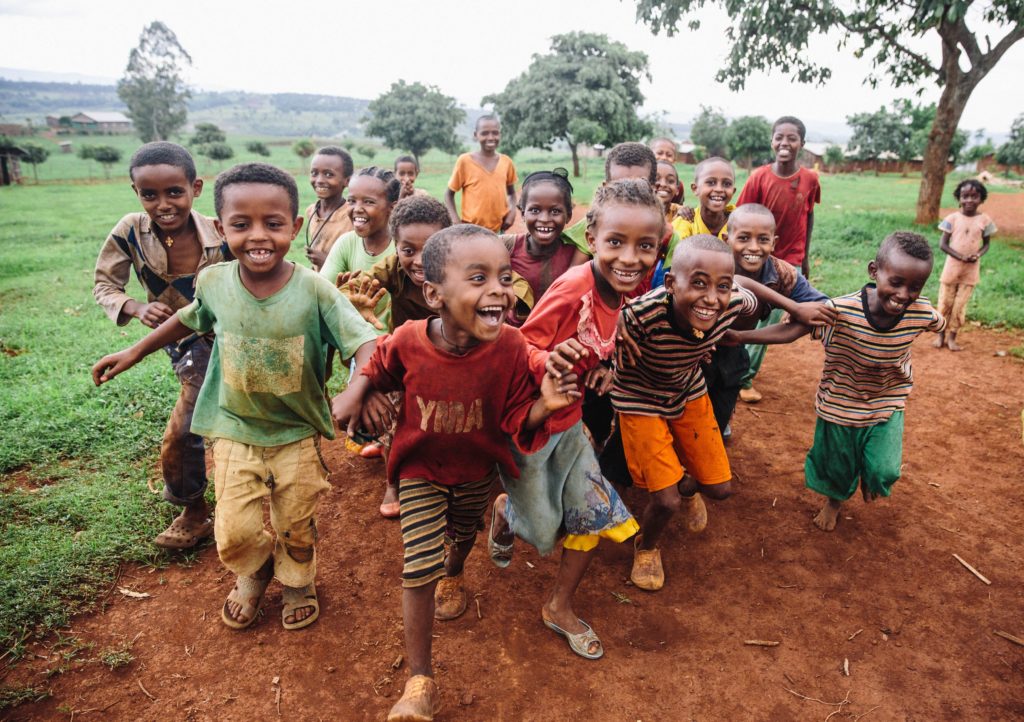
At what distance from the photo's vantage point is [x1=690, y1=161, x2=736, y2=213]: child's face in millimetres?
3924

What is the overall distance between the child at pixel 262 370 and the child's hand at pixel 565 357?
76cm

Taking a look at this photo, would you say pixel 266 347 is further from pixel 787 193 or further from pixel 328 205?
pixel 787 193

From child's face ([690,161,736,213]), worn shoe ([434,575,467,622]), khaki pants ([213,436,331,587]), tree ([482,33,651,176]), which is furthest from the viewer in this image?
tree ([482,33,651,176])

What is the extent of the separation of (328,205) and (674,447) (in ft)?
9.50

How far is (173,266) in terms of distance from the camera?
2.98 m

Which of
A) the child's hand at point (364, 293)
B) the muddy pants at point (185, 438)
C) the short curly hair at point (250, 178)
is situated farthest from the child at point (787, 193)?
the muddy pants at point (185, 438)

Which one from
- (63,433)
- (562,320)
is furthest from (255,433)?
(63,433)

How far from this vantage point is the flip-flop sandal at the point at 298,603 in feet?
8.58

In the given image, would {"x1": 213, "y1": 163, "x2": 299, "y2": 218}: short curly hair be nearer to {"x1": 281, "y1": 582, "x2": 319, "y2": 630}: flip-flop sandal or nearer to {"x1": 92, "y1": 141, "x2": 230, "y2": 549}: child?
{"x1": 92, "y1": 141, "x2": 230, "y2": 549}: child

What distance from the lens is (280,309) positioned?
2.36 meters

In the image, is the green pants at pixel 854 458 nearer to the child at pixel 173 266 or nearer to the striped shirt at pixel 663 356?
the striped shirt at pixel 663 356

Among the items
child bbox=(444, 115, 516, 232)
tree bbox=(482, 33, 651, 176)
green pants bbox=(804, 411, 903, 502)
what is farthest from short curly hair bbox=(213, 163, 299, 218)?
tree bbox=(482, 33, 651, 176)

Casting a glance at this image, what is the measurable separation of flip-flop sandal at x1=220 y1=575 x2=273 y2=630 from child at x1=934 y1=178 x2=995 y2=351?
652 cm

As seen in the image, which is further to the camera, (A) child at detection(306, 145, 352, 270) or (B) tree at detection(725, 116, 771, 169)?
(B) tree at detection(725, 116, 771, 169)
